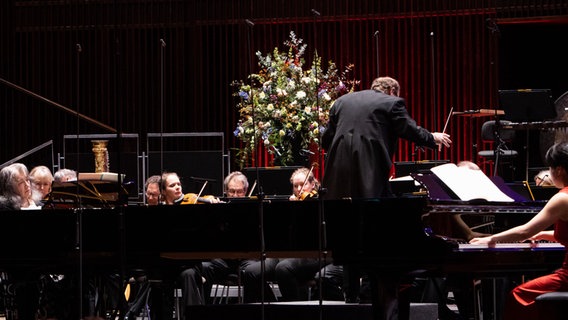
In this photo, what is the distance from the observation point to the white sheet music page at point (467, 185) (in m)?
4.71

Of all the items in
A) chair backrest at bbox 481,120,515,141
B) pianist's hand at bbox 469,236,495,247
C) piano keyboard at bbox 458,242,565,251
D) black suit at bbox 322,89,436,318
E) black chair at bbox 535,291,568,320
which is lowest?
black chair at bbox 535,291,568,320

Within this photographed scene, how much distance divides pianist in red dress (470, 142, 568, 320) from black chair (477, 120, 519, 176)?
10.5ft

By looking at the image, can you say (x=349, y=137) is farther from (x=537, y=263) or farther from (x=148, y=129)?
(x=148, y=129)

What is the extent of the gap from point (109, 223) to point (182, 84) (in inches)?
246

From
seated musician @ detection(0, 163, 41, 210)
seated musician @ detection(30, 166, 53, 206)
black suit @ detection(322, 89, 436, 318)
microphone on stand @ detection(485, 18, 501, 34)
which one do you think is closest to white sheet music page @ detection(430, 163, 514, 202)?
black suit @ detection(322, 89, 436, 318)

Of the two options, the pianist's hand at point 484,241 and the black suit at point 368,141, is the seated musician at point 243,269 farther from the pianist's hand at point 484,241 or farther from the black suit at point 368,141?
the pianist's hand at point 484,241

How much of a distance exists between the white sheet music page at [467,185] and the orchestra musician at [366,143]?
88cm

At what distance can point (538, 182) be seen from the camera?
7.21 m

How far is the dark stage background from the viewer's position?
10680 millimetres

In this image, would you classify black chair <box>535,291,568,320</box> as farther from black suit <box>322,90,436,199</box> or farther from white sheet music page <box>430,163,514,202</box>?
black suit <box>322,90,436,199</box>

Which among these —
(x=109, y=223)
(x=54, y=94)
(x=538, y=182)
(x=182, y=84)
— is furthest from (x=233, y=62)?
(x=109, y=223)

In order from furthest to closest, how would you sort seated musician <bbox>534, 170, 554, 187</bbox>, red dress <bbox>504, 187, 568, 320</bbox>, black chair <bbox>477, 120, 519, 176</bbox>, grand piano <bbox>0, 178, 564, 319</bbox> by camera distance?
black chair <bbox>477, 120, 519, 176</bbox> → seated musician <bbox>534, 170, 554, 187</bbox> → red dress <bbox>504, 187, 568, 320</bbox> → grand piano <bbox>0, 178, 564, 319</bbox>

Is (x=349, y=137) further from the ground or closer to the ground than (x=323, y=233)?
further from the ground

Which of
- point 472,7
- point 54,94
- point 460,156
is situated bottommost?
point 460,156
